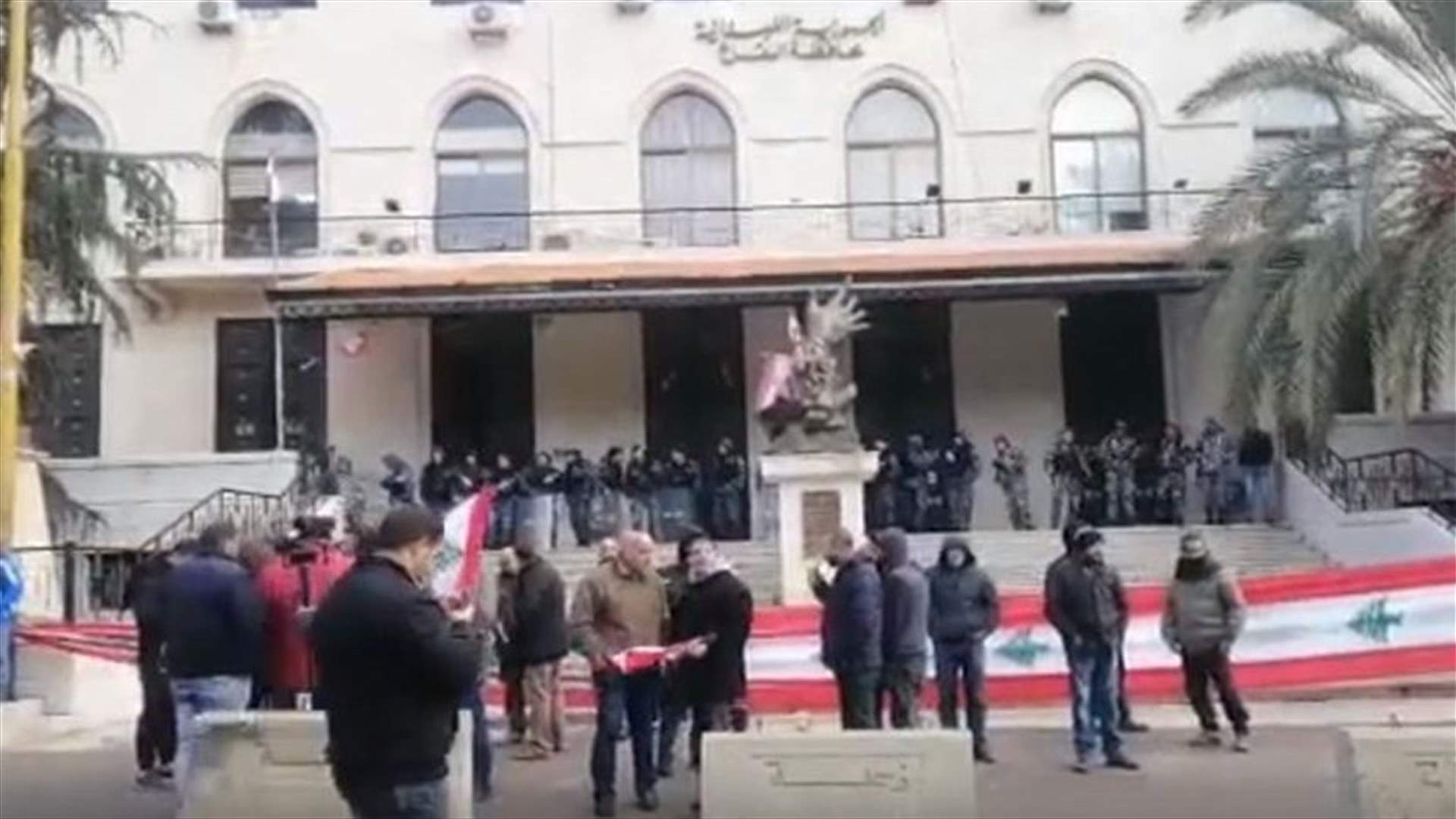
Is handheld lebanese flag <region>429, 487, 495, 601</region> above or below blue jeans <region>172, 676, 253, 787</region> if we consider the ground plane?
above

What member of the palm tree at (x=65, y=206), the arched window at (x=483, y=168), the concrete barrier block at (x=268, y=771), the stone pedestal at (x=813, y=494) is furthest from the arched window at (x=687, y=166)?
the concrete barrier block at (x=268, y=771)

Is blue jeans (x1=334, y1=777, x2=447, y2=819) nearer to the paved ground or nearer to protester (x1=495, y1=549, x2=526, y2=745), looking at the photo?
the paved ground

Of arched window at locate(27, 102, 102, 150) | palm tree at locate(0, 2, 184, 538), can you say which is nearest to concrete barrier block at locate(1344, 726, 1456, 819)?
palm tree at locate(0, 2, 184, 538)

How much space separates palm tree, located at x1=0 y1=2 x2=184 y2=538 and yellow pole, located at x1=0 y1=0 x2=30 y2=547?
365 cm

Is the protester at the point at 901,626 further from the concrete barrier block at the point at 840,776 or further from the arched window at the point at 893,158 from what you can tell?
the arched window at the point at 893,158

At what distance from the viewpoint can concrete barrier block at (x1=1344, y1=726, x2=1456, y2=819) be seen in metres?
8.70

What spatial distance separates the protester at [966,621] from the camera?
1292cm

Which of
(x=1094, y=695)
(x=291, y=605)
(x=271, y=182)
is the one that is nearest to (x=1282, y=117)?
(x=271, y=182)

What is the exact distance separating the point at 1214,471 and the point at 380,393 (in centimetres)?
1308

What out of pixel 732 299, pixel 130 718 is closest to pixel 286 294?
pixel 732 299

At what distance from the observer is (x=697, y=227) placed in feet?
101

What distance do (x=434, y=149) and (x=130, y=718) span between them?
16.4 m

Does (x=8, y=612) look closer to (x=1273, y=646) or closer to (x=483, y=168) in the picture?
(x=1273, y=646)

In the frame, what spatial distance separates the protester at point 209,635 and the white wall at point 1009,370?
69.8 feet
